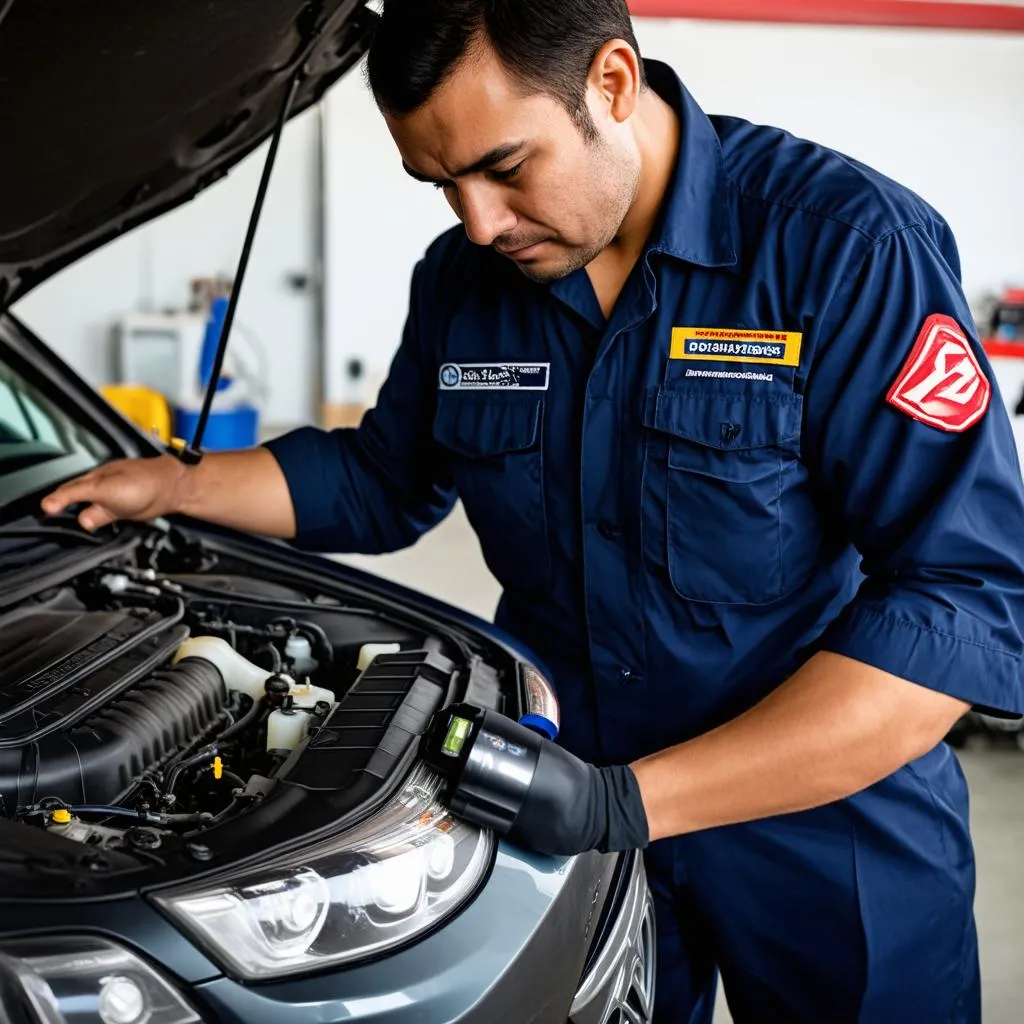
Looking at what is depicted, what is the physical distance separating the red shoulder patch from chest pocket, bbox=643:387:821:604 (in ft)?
0.43

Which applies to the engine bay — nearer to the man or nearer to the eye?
the man

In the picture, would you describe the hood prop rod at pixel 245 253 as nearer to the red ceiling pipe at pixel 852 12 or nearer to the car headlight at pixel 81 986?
the car headlight at pixel 81 986

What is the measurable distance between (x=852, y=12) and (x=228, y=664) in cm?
588

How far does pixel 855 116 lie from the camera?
6.44 meters

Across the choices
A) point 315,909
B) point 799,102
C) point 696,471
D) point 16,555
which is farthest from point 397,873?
point 799,102

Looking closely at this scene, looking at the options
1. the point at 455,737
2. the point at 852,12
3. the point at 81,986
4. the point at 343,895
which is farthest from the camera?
the point at 852,12

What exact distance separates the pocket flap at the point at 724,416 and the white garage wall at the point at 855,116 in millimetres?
5408

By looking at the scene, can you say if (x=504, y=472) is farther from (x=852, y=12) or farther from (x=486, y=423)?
(x=852, y=12)

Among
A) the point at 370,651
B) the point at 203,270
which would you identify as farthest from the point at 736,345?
the point at 203,270

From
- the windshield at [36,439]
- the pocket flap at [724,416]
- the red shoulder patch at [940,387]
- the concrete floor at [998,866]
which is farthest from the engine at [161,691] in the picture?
the concrete floor at [998,866]

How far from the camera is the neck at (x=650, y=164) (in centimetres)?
136

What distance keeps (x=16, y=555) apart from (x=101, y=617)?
19 centimetres

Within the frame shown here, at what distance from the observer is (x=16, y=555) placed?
1.61 meters

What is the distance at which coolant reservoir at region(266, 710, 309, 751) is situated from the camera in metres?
1.33
